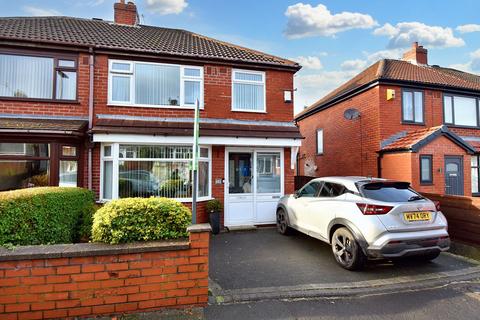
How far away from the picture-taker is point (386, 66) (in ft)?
39.7

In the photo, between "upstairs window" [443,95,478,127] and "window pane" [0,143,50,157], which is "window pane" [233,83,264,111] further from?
"upstairs window" [443,95,478,127]

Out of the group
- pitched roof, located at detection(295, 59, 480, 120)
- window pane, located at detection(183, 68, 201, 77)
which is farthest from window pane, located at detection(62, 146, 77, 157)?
pitched roof, located at detection(295, 59, 480, 120)

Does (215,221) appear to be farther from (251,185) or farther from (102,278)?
(102,278)

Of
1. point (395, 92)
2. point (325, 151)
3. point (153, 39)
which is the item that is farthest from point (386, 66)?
point (153, 39)

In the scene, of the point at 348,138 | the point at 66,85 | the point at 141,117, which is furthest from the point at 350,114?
the point at 66,85

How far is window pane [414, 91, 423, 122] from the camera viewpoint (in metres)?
11.4

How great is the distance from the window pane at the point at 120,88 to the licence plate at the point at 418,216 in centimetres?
737

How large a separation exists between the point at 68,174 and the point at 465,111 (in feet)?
50.6

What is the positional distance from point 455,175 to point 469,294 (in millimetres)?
8182

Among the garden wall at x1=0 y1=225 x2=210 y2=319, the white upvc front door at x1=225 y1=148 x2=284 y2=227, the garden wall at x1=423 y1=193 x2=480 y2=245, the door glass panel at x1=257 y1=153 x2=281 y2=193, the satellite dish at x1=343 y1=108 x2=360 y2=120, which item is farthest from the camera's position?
the satellite dish at x1=343 y1=108 x2=360 y2=120

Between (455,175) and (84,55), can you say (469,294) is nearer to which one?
(455,175)

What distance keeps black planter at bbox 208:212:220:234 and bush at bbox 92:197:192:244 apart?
12.8 ft

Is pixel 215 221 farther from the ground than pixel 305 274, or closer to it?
farther from the ground

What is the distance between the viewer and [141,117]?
8.04m
